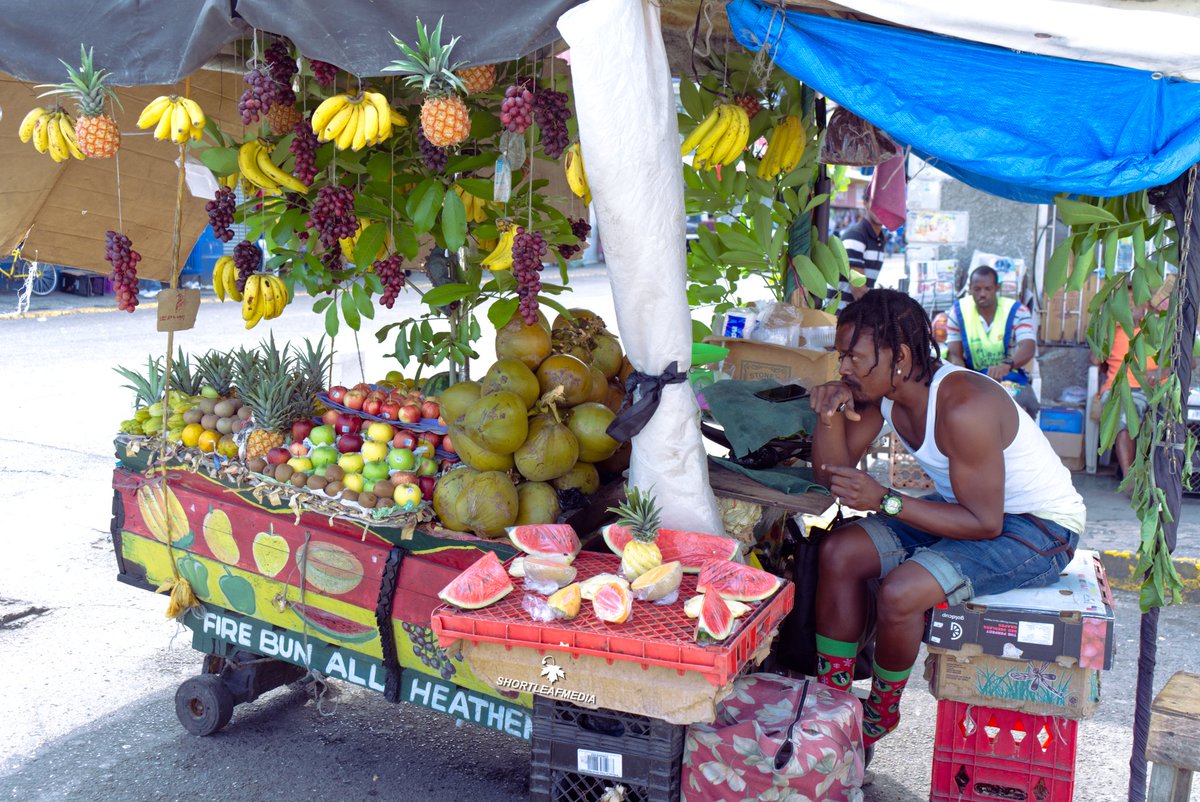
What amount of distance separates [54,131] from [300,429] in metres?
1.22

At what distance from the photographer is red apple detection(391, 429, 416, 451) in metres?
3.59

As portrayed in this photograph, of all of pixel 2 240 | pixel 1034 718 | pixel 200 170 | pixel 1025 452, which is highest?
pixel 200 170

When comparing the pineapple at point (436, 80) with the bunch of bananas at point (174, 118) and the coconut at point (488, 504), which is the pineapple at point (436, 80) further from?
the coconut at point (488, 504)

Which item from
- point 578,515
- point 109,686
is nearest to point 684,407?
point 578,515

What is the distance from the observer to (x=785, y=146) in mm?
4305

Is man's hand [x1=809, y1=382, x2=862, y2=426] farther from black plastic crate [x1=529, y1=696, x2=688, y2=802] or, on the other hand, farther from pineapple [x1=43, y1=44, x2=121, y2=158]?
pineapple [x1=43, y1=44, x2=121, y2=158]

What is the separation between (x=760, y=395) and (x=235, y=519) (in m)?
1.88

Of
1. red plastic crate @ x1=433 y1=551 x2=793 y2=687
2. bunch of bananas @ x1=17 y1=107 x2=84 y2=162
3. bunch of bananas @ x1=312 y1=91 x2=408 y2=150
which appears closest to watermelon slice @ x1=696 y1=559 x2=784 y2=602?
red plastic crate @ x1=433 y1=551 x2=793 y2=687

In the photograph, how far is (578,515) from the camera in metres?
3.33

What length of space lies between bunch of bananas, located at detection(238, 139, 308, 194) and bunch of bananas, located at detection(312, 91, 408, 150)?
1.93ft

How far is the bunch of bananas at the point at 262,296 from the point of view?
3.91 m

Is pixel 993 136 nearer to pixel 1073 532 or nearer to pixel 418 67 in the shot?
pixel 1073 532

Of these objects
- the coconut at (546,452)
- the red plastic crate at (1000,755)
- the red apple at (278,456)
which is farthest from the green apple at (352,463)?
the red plastic crate at (1000,755)

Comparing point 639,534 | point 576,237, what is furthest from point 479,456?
point 576,237
